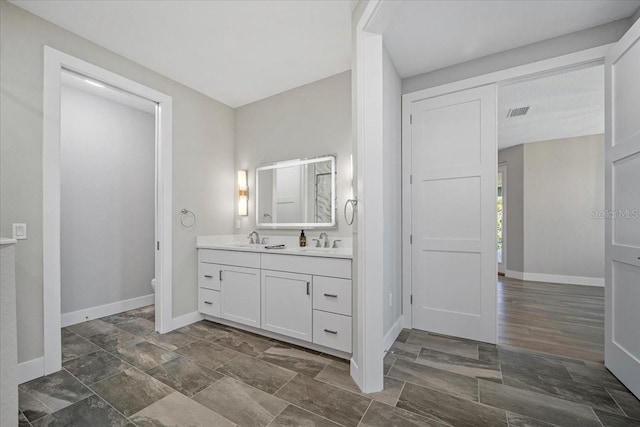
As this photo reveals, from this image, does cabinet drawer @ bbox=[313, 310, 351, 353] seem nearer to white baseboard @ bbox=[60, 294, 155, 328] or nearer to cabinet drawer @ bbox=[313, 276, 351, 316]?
cabinet drawer @ bbox=[313, 276, 351, 316]

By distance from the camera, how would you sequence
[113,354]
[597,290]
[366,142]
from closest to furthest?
1. [366,142]
2. [113,354]
3. [597,290]

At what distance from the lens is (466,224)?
101 inches

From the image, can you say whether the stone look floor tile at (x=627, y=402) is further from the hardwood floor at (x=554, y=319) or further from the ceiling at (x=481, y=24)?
the ceiling at (x=481, y=24)

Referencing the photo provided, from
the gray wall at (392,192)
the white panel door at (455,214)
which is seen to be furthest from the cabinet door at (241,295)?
the white panel door at (455,214)

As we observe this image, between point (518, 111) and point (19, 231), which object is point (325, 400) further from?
point (518, 111)

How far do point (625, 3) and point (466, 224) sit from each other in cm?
186

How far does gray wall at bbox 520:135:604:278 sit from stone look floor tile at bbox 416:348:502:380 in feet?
13.6

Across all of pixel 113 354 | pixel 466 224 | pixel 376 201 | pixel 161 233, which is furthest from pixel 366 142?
pixel 113 354

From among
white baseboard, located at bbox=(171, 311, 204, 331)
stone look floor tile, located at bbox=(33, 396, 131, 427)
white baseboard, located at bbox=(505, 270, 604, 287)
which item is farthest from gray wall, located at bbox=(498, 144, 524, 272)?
stone look floor tile, located at bbox=(33, 396, 131, 427)

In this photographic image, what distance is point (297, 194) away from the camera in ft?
10.1

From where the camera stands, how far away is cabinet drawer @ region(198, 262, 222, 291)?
2912 mm

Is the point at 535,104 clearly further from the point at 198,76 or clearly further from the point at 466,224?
the point at 198,76

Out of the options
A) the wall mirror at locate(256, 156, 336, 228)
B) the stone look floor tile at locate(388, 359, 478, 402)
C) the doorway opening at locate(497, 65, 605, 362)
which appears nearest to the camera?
the stone look floor tile at locate(388, 359, 478, 402)

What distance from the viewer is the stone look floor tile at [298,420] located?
4.83 ft
